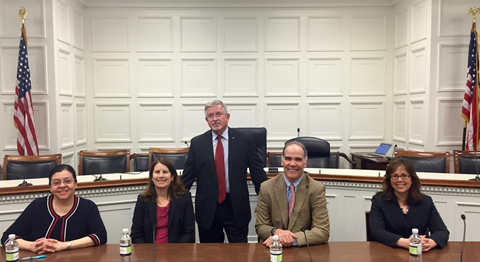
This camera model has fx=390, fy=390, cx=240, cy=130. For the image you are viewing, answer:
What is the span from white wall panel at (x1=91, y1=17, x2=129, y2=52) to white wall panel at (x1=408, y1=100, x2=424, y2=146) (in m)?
4.49

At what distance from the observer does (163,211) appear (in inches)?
104

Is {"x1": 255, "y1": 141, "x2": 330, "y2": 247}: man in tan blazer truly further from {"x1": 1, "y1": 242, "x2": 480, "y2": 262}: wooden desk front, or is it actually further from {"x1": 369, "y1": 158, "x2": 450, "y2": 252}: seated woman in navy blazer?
{"x1": 369, "y1": 158, "x2": 450, "y2": 252}: seated woman in navy blazer

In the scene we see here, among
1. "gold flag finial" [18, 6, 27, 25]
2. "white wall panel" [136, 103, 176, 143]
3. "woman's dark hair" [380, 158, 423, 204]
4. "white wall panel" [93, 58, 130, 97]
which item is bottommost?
"woman's dark hair" [380, 158, 423, 204]

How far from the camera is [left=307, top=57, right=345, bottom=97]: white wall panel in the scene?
638cm

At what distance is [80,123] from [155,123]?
1.13 meters

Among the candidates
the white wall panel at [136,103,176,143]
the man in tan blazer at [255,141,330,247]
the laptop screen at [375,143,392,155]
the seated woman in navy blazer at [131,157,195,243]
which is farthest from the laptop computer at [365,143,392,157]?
the seated woman in navy blazer at [131,157,195,243]

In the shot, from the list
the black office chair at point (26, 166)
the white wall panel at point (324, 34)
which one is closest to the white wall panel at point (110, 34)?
the black office chair at point (26, 166)

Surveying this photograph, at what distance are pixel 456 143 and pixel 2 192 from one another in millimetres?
5343

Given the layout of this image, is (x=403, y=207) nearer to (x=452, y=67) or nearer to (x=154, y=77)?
(x=452, y=67)

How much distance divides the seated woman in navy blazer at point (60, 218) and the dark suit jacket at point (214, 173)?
762 millimetres

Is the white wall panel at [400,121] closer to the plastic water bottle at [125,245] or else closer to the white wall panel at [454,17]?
the white wall panel at [454,17]

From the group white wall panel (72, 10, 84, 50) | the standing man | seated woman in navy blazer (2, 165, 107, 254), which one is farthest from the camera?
white wall panel (72, 10, 84, 50)

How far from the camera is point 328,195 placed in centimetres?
381

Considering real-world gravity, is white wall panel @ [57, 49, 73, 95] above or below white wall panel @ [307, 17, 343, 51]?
below
